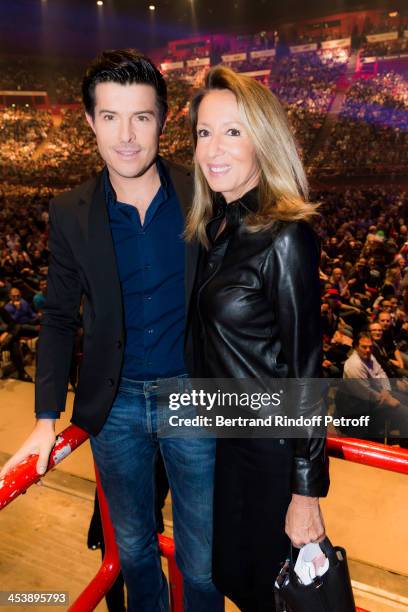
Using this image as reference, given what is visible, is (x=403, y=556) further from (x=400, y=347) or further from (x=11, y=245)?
(x=11, y=245)

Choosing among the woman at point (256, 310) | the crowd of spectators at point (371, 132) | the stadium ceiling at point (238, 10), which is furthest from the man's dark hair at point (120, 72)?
the stadium ceiling at point (238, 10)

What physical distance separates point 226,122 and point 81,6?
101 feet

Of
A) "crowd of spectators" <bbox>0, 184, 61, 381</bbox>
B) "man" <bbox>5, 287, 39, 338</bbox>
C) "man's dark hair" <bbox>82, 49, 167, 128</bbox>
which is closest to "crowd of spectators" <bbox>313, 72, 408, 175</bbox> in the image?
"crowd of spectators" <bbox>0, 184, 61, 381</bbox>

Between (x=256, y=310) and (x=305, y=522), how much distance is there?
48 centimetres

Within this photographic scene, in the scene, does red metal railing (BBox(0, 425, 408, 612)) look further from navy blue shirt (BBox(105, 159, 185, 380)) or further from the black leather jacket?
navy blue shirt (BBox(105, 159, 185, 380))

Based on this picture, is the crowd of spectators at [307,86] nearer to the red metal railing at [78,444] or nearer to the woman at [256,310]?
the woman at [256,310]

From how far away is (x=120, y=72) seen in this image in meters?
1.28

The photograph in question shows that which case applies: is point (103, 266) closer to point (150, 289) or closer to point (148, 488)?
point (150, 289)

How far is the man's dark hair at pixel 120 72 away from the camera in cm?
127

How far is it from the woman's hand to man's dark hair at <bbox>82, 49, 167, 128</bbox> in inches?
42.6

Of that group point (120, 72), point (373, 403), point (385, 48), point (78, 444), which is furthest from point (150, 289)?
point (385, 48)

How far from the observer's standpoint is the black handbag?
1025 mm

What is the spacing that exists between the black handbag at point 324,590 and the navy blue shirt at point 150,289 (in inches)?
22.9

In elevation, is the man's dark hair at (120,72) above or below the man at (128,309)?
above
